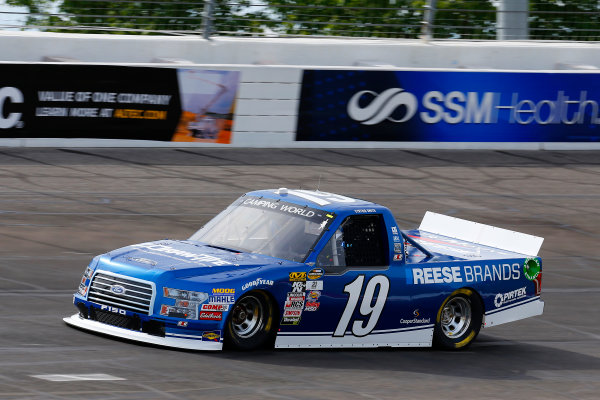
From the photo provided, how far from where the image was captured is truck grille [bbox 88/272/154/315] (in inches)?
321

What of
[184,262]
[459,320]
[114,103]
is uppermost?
[184,262]

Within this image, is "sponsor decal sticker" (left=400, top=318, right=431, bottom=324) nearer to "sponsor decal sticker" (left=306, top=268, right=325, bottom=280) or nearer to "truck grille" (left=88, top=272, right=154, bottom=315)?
"sponsor decal sticker" (left=306, top=268, right=325, bottom=280)

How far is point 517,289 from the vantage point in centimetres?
1037

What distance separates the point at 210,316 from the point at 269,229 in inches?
51.6

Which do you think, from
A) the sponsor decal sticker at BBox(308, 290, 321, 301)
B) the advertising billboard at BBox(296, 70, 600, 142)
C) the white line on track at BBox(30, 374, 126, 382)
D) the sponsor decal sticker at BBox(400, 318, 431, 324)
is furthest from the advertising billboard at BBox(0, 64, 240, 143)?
the white line on track at BBox(30, 374, 126, 382)

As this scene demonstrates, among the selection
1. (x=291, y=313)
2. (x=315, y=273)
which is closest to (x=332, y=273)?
(x=315, y=273)

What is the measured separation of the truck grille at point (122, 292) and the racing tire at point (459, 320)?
3.04 m

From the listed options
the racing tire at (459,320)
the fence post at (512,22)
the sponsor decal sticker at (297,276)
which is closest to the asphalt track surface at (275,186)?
the racing tire at (459,320)

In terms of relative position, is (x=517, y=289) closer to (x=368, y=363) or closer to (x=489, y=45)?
(x=368, y=363)

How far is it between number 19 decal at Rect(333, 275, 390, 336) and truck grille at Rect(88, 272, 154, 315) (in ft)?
5.88

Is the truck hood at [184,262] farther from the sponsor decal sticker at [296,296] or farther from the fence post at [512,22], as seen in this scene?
the fence post at [512,22]

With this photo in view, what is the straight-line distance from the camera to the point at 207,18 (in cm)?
2270

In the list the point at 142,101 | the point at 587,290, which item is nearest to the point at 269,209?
the point at 587,290

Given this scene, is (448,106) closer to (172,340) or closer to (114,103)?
(114,103)
